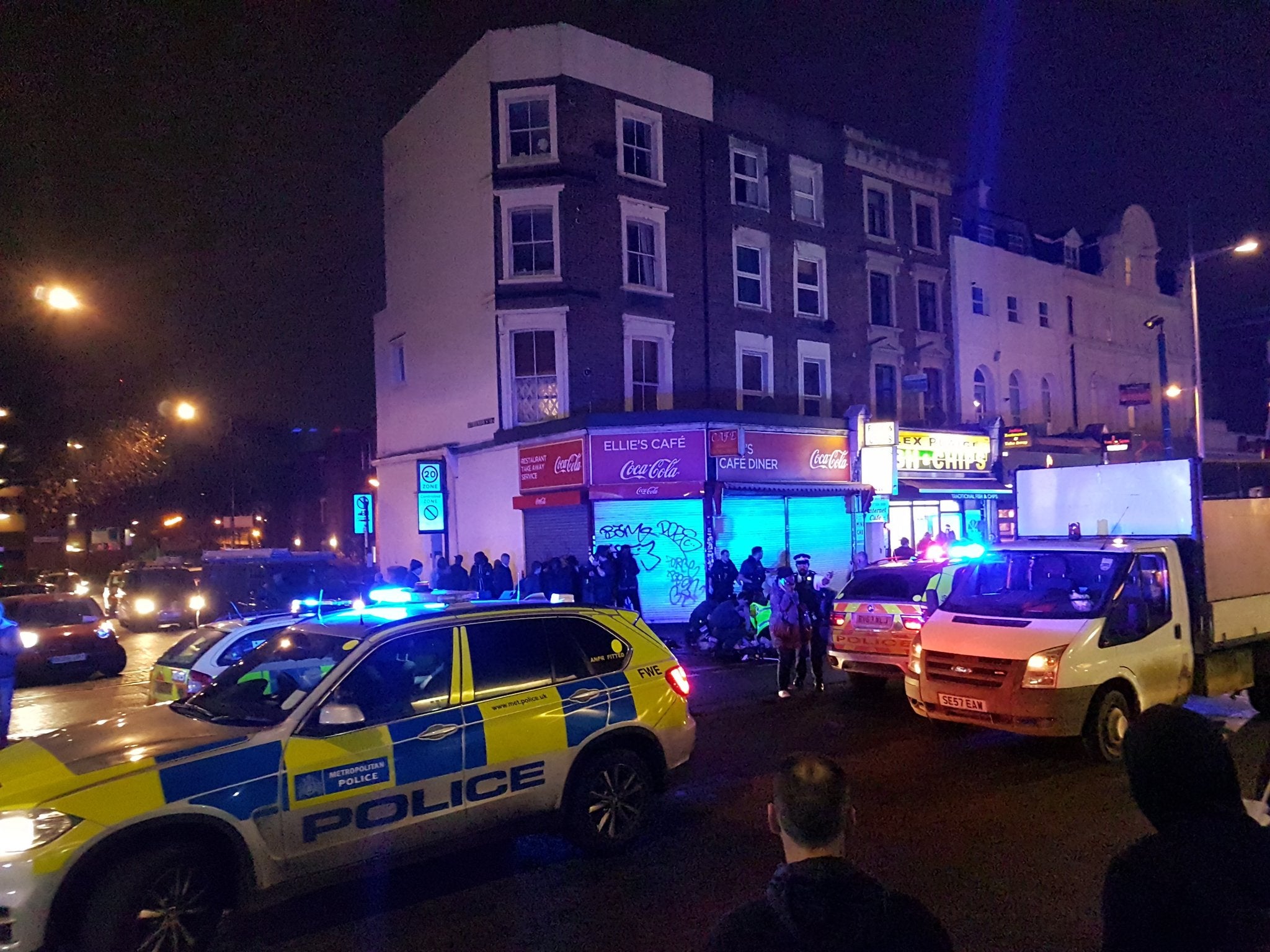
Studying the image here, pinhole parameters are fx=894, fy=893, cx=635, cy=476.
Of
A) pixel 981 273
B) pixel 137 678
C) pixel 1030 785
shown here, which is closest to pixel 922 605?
pixel 1030 785

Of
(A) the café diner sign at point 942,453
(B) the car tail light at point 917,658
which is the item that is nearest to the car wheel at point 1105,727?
(B) the car tail light at point 917,658

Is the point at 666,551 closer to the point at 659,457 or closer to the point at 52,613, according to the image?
the point at 659,457

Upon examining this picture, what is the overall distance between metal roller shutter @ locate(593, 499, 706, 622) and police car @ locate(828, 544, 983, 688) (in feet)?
24.8

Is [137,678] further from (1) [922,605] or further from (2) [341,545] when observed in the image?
(2) [341,545]

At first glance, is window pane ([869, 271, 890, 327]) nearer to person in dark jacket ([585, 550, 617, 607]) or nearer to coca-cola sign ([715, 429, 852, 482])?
coca-cola sign ([715, 429, 852, 482])

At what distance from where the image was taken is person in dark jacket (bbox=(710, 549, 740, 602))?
1650 cm

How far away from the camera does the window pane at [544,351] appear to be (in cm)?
2094

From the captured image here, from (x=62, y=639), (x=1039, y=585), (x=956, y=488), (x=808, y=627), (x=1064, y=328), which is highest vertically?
(x=1064, y=328)

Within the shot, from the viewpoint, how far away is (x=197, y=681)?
8.69 m

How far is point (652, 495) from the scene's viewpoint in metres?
19.2

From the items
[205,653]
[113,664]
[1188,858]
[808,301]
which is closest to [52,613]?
[113,664]

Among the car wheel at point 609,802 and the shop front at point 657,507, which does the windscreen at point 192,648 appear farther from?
the shop front at point 657,507

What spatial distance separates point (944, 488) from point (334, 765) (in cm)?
2257

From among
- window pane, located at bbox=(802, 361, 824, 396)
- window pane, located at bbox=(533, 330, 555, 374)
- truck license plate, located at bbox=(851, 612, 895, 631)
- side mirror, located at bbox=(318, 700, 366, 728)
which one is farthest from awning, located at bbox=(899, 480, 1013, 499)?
side mirror, located at bbox=(318, 700, 366, 728)
